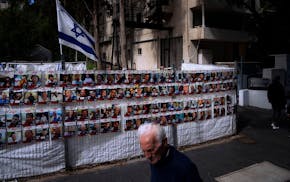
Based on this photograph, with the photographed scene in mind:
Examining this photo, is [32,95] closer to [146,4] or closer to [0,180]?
[0,180]

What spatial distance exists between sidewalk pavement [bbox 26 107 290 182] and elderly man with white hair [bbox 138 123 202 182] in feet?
9.09

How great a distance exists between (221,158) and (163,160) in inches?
163

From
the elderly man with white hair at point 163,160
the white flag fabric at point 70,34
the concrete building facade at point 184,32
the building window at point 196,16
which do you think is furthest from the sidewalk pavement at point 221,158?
the building window at point 196,16

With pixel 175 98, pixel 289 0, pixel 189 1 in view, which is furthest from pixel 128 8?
pixel 175 98

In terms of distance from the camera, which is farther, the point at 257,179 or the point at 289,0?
the point at 289,0

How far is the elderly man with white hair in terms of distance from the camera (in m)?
2.24

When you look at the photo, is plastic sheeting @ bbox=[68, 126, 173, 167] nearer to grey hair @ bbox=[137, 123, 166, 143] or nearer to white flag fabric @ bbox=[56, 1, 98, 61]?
white flag fabric @ bbox=[56, 1, 98, 61]

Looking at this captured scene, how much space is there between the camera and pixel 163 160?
7.71 feet

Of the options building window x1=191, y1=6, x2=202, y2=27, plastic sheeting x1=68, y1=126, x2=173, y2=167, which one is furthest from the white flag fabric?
building window x1=191, y1=6, x2=202, y2=27

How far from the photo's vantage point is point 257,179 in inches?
199

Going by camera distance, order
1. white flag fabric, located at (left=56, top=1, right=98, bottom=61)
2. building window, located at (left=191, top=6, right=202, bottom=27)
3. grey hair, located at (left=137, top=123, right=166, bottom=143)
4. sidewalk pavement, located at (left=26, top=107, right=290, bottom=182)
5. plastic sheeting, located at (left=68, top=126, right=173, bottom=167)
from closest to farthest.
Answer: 1. grey hair, located at (left=137, top=123, right=166, bottom=143)
2. sidewalk pavement, located at (left=26, top=107, right=290, bottom=182)
3. plastic sheeting, located at (left=68, top=126, right=173, bottom=167)
4. white flag fabric, located at (left=56, top=1, right=98, bottom=61)
5. building window, located at (left=191, top=6, right=202, bottom=27)

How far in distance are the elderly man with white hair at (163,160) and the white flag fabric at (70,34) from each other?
12.3ft

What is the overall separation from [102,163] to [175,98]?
2.21 metres

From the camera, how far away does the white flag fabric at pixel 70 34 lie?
5.55 m
